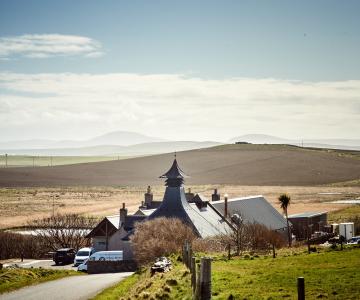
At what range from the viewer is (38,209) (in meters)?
137

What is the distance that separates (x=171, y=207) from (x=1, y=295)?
35.4m

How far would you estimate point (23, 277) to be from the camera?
4503 cm

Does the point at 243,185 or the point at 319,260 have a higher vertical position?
the point at 243,185

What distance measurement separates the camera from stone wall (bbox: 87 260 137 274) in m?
56.1

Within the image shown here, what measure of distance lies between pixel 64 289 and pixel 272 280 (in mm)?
16216

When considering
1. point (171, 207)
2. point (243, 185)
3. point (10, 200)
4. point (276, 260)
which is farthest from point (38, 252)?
point (243, 185)

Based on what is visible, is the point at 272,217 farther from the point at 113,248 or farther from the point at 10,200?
the point at 10,200

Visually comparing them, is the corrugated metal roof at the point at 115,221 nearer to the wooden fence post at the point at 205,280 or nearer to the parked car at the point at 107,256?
the parked car at the point at 107,256

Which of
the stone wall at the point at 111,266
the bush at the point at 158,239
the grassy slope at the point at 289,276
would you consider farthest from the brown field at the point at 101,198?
the grassy slope at the point at 289,276

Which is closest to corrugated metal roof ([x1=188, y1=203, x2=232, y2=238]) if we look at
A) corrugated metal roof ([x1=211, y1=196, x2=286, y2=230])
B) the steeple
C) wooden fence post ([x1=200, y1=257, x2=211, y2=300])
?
the steeple

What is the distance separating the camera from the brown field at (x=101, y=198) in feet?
408

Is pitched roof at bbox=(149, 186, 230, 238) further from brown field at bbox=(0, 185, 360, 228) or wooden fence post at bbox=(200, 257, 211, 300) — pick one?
wooden fence post at bbox=(200, 257, 211, 300)

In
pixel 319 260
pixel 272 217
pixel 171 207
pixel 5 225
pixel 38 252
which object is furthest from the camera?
pixel 5 225

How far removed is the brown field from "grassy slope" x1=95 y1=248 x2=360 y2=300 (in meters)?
74.4
